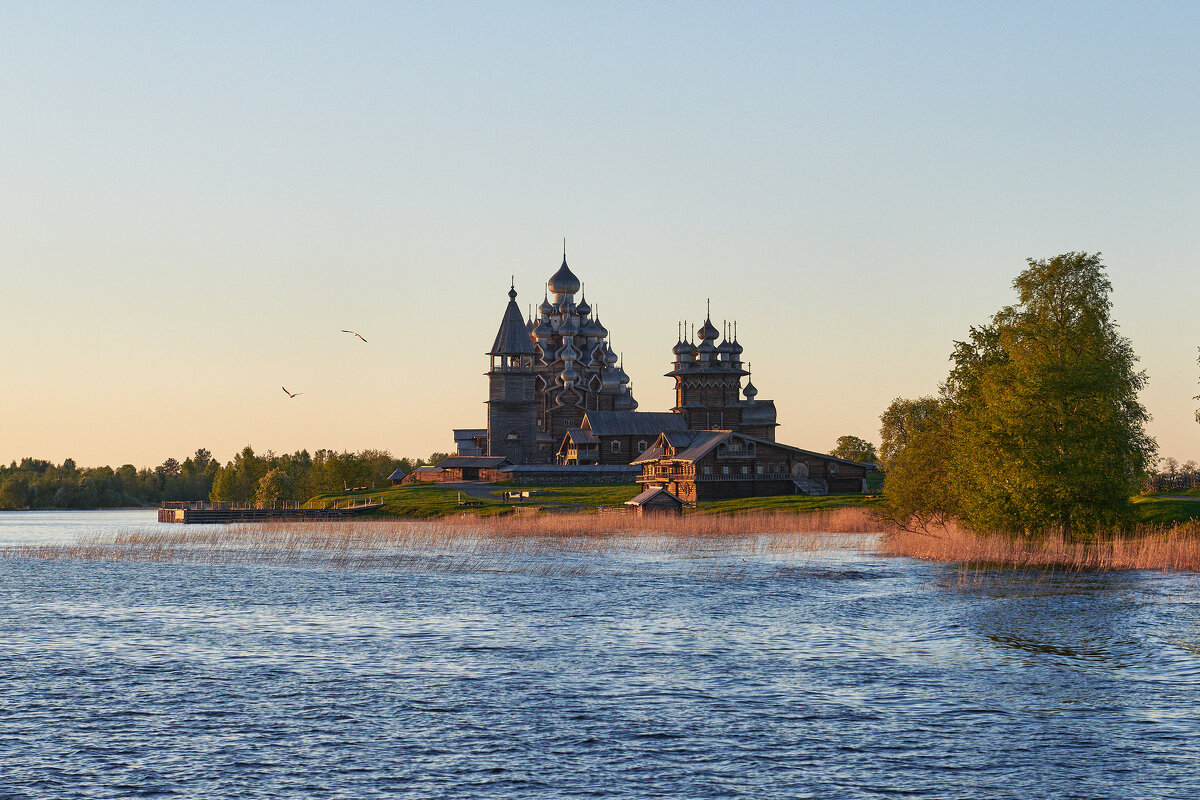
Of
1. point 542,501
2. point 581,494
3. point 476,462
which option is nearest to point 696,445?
point 581,494

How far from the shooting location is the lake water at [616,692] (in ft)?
63.6

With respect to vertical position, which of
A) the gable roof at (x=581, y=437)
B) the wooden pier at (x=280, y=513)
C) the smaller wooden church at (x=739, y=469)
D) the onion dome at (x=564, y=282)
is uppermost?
the onion dome at (x=564, y=282)

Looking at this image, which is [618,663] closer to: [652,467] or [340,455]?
[652,467]

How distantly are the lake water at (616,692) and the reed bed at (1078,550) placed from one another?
3.55 metres

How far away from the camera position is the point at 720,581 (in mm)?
48000

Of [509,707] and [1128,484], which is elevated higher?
[1128,484]

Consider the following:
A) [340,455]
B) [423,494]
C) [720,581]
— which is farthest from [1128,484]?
[340,455]

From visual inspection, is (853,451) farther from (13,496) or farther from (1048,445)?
(13,496)

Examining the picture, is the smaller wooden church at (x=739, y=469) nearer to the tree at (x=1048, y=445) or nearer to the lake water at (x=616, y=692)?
the tree at (x=1048, y=445)

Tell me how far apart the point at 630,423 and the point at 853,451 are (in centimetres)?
3835

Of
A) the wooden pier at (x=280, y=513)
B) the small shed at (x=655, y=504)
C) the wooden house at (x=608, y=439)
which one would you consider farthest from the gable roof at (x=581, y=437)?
the small shed at (x=655, y=504)

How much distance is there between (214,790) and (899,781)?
34.6 feet

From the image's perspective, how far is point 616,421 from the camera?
140500 mm

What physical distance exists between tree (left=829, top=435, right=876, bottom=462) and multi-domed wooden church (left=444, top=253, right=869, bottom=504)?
47.0 ft
